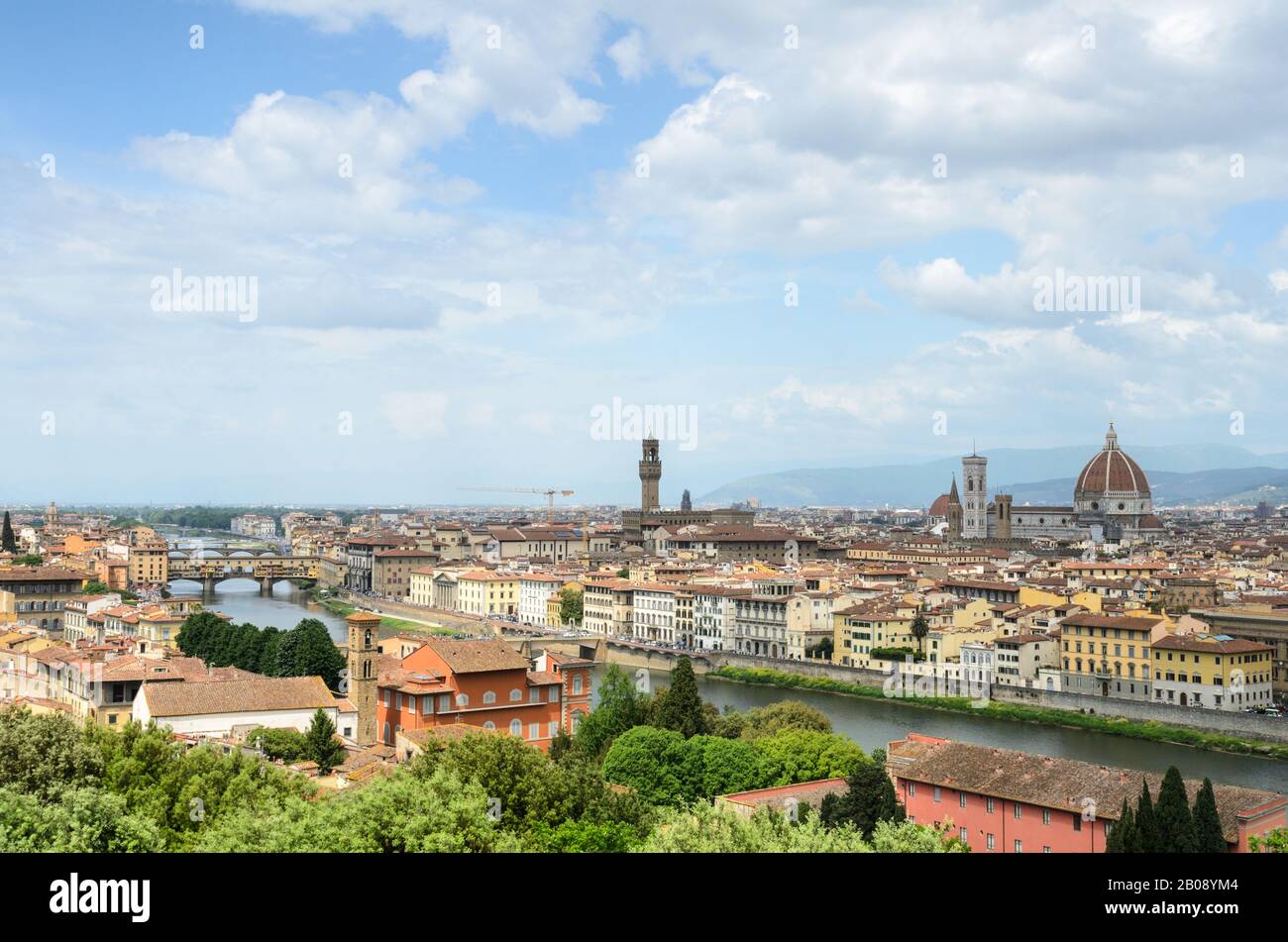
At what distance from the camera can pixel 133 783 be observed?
28.9 feet

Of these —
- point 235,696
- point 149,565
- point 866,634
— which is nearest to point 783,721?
point 235,696

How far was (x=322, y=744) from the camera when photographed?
12562mm

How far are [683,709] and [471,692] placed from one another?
239 cm

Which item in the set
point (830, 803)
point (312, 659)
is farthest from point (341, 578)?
point (830, 803)

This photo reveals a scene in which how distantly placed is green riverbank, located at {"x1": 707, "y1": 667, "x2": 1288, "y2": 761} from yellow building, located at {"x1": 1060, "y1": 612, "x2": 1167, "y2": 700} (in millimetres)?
1010

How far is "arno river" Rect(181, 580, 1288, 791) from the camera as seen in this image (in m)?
17.0

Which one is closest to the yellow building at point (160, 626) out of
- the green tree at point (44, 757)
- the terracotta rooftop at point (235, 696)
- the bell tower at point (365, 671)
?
the terracotta rooftop at point (235, 696)

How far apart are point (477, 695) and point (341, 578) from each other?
1491 inches

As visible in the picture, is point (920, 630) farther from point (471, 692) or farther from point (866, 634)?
point (471, 692)

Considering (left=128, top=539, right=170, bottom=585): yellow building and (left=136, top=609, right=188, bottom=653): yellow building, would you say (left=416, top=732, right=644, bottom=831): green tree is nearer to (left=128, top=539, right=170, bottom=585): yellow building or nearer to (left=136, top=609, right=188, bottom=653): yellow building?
(left=136, top=609, right=188, bottom=653): yellow building

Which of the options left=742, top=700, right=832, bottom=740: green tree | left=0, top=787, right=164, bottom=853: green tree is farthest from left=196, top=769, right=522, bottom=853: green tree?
left=742, top=700, right=832, bottom=740: green tree
